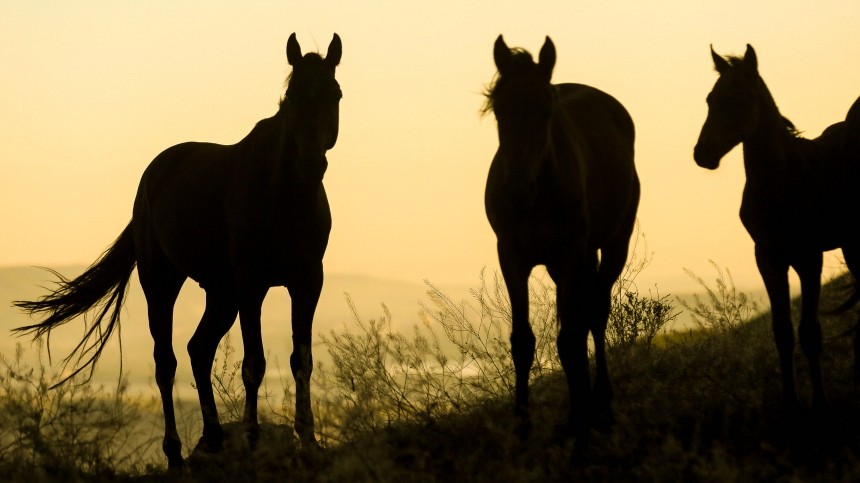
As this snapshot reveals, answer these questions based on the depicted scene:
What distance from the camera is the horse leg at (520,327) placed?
707 cm

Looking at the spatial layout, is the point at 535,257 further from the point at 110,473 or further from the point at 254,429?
the point at 110,473

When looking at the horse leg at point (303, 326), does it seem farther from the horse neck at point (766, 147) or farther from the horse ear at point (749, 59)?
the horse ear at point (749, 59)

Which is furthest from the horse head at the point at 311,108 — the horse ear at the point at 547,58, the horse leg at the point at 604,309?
the horse leg at the point at 604,309

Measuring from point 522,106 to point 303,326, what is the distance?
2.34m

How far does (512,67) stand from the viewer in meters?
6.82

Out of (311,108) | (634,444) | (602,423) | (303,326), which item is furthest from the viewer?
(303,326)

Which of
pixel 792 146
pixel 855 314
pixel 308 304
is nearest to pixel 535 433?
pixel 308 304

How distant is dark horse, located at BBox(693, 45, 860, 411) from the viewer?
7.83 metres

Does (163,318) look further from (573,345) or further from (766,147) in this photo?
(766,147)

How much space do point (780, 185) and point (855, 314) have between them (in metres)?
4.61

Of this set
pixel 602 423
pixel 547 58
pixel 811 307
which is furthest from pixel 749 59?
pixel 602 423

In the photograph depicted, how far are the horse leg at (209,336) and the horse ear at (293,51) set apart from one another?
2.12 metres

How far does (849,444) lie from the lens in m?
7.10

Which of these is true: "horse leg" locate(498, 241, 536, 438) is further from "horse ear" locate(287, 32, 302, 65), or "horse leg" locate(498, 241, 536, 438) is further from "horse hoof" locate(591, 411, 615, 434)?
"horse ear" locate(287, 32, 302, 65)
